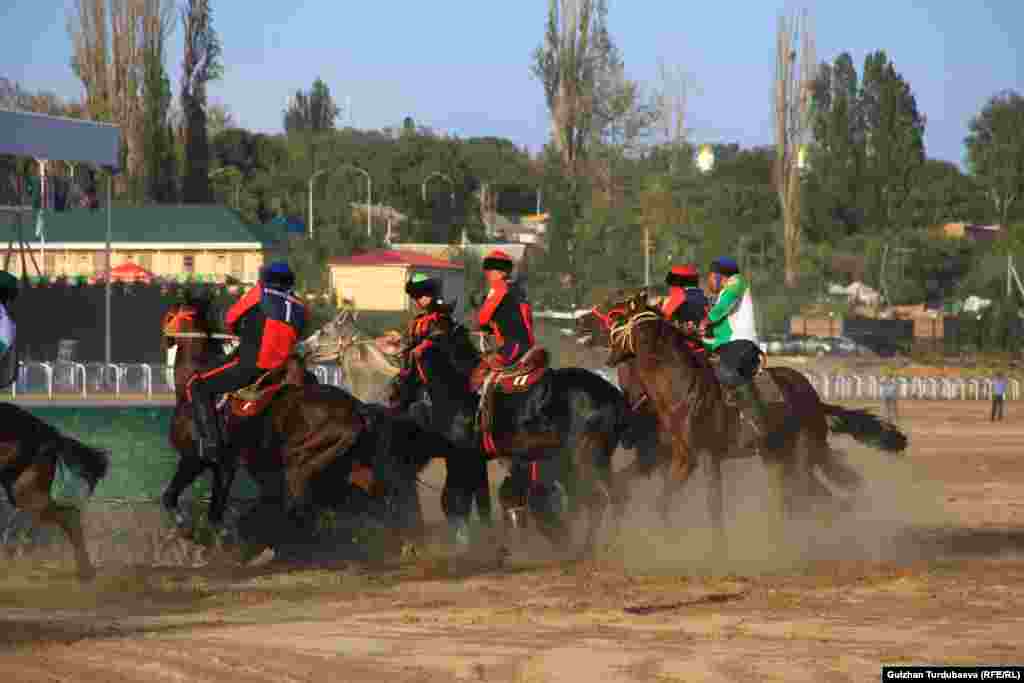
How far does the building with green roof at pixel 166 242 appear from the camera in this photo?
68.0 metres

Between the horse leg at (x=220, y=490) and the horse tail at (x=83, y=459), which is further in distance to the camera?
the horse leg at (x=220, y=490)

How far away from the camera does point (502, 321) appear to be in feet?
47.9

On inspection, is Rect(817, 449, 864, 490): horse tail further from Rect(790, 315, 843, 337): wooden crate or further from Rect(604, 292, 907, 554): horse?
Rect(790, 315, 843, 337): wooden crate

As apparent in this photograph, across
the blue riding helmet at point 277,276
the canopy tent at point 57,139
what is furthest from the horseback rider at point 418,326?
the canopy tent at point 57,139

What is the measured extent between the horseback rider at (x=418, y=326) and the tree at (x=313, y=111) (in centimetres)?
12502

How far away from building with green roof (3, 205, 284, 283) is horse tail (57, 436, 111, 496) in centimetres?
5436

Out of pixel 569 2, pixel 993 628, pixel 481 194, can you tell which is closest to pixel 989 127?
pixel 481 194

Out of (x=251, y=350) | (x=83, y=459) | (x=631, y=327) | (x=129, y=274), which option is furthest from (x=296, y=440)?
(x=129, y=274)

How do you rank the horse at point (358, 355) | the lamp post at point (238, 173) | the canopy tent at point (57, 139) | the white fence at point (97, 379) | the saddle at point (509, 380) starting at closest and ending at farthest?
the saddle at point (509, 380), the horse at point (358, 355), the canopy tent at point (57, 139), the white fence at point (97, 379), the lamp post at point (238, 173)

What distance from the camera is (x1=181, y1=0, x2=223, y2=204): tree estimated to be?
248 ft

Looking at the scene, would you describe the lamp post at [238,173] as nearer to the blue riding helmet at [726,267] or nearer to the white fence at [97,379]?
the white fence at [97,379]

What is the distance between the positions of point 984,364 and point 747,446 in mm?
51005

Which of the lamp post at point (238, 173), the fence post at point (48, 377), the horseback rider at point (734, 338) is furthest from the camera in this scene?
the lamp post at point (238, 173)

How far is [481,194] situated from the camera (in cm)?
10200
